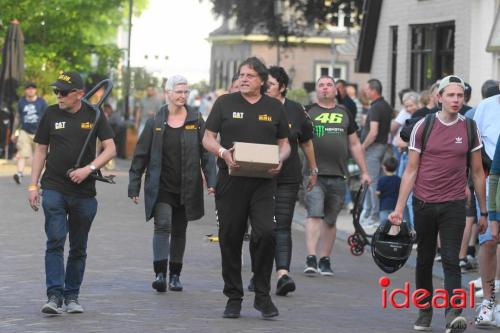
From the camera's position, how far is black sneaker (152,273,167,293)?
12.0m

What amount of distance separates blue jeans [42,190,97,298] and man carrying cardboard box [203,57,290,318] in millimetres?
984

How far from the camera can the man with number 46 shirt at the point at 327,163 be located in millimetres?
13891

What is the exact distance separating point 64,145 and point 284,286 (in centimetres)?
227

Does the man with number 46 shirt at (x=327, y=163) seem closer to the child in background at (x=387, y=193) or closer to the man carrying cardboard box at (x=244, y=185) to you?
the man carrying cardboard box at (x=244, y=185)

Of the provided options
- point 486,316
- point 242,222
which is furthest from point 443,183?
point 242,222

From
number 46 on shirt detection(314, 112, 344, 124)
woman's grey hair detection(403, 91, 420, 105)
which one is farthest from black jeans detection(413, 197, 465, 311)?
woman's grey hair detection(403, 91, 420, 105)

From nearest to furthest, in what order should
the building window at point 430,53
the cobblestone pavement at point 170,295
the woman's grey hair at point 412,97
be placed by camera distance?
the cobblestone pavement at point 170,295 < the woman's grey hair at point 412,97 < the building window at point 430,53

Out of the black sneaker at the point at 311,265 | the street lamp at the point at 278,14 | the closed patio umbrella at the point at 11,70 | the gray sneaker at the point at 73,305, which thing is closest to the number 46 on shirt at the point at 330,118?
the black sneaker at the point at 311,265

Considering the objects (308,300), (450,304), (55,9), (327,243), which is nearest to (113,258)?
(327,243)

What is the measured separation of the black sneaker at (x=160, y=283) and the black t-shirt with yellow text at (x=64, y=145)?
1425 mm

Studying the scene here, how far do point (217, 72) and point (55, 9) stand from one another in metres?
48.3

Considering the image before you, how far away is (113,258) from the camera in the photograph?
1462 centimetres

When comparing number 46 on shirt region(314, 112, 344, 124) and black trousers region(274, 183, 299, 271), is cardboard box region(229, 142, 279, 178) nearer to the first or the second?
black trousers region(274, 183, 299, 271)

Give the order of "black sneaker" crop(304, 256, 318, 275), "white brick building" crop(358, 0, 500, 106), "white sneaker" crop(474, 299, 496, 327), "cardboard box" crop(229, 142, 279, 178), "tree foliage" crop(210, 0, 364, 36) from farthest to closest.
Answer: "tree foliage" crop(210, 0, 364, 36) → "white brick building" crop(358, 0, 500, 106) → "black sneaker" crop(304, 256, 318, 275) → "white sneaker" crop(474, 299, 496, 327) → "cardboard box" crop(229, 142, 279, 178)
